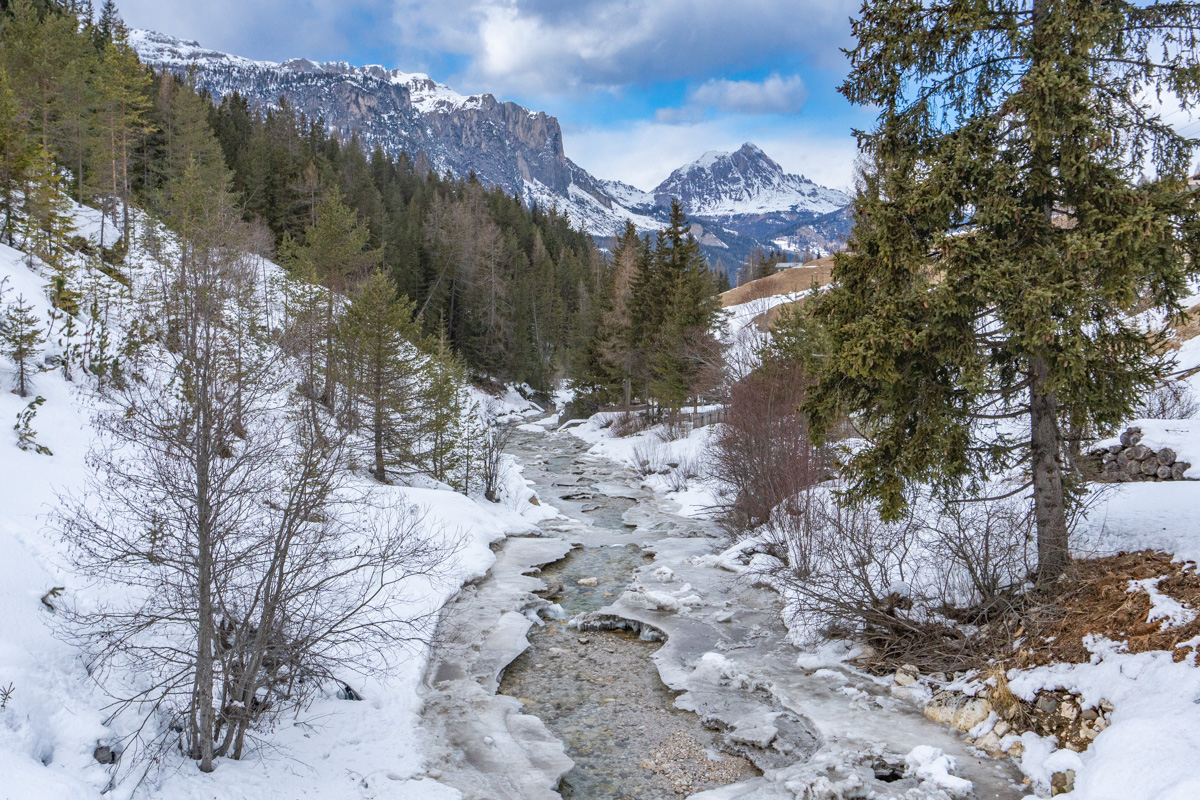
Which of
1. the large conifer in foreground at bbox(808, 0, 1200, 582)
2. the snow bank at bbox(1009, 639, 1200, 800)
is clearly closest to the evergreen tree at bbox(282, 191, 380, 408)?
the large conifer in foreground at bbox(808, 0, 1200, 582)

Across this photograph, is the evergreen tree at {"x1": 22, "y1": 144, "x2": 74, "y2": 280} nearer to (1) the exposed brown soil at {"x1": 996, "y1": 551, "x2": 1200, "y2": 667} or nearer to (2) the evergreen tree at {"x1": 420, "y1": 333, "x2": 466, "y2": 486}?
(2) the evergreen tree at {"x1": 420, "y1": 333, "x2": 466, "y2": 486}

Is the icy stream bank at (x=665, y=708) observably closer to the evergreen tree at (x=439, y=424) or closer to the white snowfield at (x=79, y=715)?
the white snowfield at (x=79, y=715)

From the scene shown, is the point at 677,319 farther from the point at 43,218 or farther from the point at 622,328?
the point at 43,218

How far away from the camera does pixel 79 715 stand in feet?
18.3

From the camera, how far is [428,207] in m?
68.2

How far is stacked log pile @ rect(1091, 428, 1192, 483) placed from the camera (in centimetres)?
1123

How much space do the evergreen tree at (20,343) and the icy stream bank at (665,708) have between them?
26.0 feet

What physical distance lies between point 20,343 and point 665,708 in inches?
456

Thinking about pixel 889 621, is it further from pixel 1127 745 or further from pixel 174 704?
pixel 174 704

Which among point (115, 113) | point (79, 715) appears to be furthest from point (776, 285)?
point (79, 715)

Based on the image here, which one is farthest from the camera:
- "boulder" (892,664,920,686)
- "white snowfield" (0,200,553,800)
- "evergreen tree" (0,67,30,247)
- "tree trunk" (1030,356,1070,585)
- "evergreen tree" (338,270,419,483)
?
"evergreen tree" (338,270,419,483)

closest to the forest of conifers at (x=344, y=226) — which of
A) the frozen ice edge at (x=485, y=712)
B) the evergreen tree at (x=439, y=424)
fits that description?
the evergreen tree at (x=439, y=424)

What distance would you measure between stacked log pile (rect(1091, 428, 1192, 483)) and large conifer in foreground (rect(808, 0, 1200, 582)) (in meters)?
3.85

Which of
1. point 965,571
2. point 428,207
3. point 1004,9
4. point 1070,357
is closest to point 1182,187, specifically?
point 1070,357
